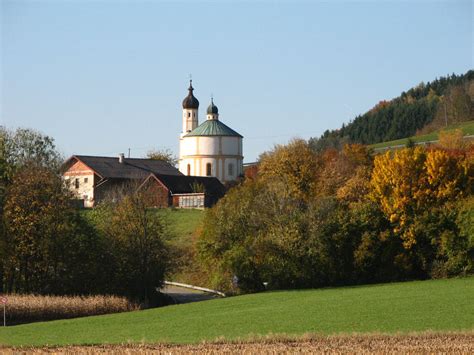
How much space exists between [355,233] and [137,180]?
41826mm

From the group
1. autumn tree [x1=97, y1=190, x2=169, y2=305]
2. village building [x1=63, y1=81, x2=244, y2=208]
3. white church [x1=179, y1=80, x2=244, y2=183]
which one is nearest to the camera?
autumn tree [x1=97, y1=190, x2=169, y2=305]

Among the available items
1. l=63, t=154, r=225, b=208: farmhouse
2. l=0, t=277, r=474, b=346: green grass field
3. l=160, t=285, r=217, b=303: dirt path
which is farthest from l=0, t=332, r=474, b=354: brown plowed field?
l=63, t=154, r=225, b=208: farmhouse

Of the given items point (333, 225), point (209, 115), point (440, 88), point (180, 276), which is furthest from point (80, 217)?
point (440, 88)

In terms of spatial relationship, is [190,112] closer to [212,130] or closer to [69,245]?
[212,130]

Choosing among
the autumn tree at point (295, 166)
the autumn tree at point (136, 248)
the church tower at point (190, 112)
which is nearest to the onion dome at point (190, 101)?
the church tower at point (190, 112)

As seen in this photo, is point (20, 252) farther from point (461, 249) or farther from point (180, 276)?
point (461, 249)

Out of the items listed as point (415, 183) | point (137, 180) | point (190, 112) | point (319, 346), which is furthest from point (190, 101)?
point (319, 346)

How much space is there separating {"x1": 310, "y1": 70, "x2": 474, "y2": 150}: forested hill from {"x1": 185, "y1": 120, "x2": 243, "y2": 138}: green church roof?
1192 inches

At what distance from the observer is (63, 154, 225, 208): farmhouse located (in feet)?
320

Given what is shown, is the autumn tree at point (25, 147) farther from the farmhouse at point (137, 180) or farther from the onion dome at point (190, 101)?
the onion dome at point (190, 101)

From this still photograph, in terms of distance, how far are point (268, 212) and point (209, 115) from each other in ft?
215

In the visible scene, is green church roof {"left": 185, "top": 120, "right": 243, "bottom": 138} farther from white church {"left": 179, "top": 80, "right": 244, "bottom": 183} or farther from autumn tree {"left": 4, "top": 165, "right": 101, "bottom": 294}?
autumn tree {"left": 4, "top": 165, "right": 101, "bottom": 294}

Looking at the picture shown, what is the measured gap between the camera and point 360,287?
57219 mm

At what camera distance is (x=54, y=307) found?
48.2 metres
